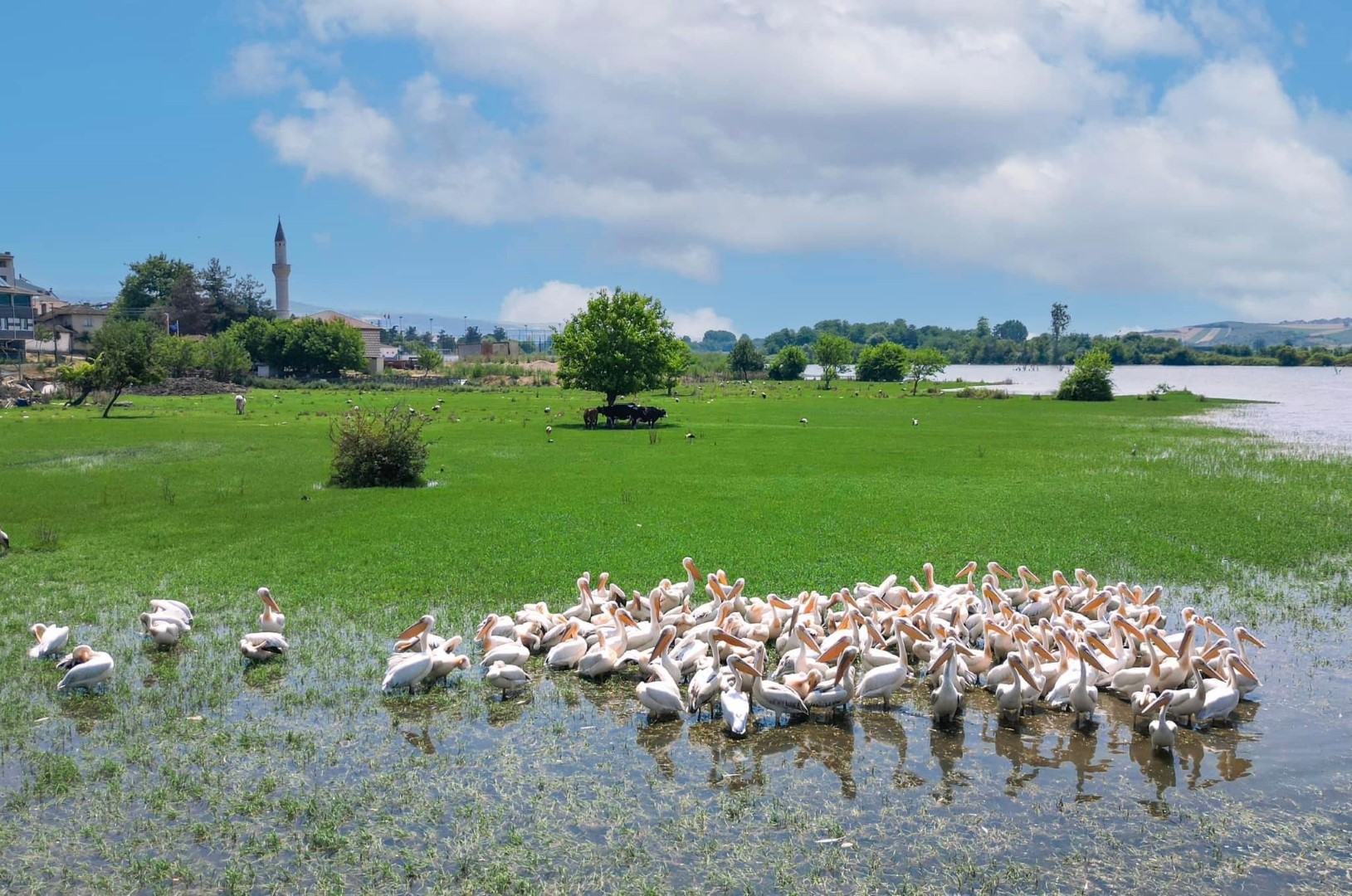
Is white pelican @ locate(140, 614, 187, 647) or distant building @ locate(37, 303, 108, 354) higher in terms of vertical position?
distant building @ locate(37, 303, 108, 354)

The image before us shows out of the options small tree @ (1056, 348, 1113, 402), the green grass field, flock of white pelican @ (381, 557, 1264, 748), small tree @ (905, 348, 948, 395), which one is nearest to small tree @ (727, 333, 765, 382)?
small tree @ (905, 348, 948, 395)

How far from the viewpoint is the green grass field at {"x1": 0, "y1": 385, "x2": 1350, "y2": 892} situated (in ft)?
24.3

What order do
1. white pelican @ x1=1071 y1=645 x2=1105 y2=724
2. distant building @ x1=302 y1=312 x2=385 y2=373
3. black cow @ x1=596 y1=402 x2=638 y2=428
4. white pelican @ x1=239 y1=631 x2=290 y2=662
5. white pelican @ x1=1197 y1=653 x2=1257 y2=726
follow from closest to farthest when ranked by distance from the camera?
1. white pelican @ x1=1197 y1=653 x2=1257 y2=726
2. white pelican @ x1=1071 y1=645 x2=1105 y2=724
3. white pelican @ x1=239 y1=631 x2=290 y2=662
4. black cow @ x1=596 y1=402 x2=638 y2=428
5. distant building @ x1=302 y1=312 x2=385 y2=373

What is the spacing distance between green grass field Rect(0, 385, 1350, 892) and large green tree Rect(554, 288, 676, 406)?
15.3 m

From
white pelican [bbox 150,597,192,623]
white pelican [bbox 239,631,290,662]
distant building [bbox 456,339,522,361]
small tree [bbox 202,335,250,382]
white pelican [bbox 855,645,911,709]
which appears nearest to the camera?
white pelican [bbox 855,645,911,709]

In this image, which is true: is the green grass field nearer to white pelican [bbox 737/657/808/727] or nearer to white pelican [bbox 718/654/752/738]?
Result: white pelican [bbox 718/654/752/738]

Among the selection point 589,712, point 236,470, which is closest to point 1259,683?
point 589,712

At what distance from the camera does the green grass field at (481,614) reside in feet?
24.3

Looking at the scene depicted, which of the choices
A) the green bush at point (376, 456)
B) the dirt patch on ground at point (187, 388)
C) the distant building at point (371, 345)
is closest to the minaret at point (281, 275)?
the distant building at point (371, 345)

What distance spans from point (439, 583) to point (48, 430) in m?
34.1

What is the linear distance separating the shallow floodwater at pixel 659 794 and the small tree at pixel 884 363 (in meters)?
108

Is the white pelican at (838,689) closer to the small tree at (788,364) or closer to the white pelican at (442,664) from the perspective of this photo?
the white pelican at (442,664)

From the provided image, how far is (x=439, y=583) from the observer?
1477cm

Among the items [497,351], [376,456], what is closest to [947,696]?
[376,456]
